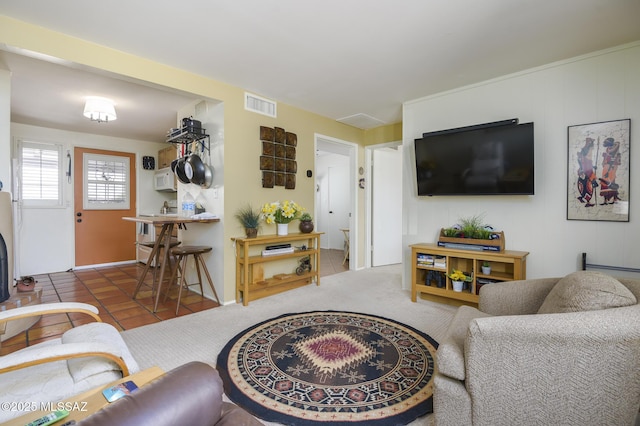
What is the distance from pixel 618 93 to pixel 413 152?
1894 millimetres

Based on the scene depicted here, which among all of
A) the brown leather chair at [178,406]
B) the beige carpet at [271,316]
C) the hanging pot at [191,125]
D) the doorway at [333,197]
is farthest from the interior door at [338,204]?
the brown leather chair at [178,406]

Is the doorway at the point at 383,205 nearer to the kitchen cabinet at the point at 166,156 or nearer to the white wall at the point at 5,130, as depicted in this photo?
the kitchen cabinet at the point at 166,156

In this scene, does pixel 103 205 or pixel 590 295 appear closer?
pixel 590 295

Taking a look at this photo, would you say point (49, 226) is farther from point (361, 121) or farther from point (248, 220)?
point (361, 121)

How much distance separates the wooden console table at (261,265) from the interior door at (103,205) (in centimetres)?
370

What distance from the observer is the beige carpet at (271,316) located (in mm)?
2262

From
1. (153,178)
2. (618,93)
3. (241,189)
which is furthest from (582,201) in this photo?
(153,178)

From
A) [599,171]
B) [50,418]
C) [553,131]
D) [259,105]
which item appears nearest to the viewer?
[50,418]

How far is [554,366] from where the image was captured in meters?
1.16

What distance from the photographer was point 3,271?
2516 millimetres

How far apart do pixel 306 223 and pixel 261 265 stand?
32.9 inches

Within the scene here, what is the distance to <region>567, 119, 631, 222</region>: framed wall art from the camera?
2.51 m

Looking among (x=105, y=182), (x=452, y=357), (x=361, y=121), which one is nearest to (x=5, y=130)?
(x=105, y=182)

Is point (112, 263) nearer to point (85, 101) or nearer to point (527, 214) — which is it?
point (85, 101)
